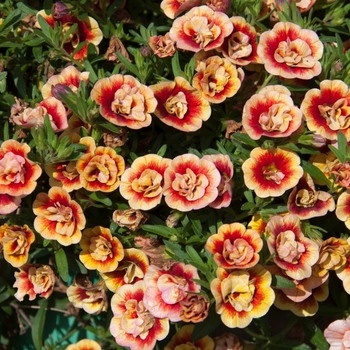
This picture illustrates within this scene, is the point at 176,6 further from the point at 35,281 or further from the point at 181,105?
the point at 35,281

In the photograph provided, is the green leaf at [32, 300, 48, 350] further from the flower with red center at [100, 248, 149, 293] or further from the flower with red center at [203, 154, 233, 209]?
the flower with red center at [203, 154, 233, 209]

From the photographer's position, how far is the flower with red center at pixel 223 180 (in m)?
1.65

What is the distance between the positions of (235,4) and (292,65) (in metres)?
0.39

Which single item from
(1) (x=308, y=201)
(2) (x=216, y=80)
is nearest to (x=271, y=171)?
(1) (x=308, y=201)

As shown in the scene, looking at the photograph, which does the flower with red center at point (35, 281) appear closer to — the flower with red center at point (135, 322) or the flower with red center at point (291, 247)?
the flower with red center at point (135, 322)

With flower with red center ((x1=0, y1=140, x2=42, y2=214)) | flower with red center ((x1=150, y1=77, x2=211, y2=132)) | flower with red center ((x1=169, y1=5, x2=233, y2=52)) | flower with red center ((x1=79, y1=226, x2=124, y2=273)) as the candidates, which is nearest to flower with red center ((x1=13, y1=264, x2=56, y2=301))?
flower with red center ((x1=79, y1=226, x2=124, y2=273))

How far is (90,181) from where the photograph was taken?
1.69m

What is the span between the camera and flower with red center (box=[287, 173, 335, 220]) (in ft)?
5.56

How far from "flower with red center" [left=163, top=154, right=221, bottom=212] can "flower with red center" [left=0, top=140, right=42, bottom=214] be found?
392 mm

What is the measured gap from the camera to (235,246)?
1.58 m

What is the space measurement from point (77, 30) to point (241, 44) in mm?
617

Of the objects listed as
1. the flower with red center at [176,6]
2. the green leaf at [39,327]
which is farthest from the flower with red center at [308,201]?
the green leaf at [39,327]

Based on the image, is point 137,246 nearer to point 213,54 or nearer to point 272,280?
point 272,280

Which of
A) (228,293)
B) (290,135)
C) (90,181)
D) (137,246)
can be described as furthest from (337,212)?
(90,181)
